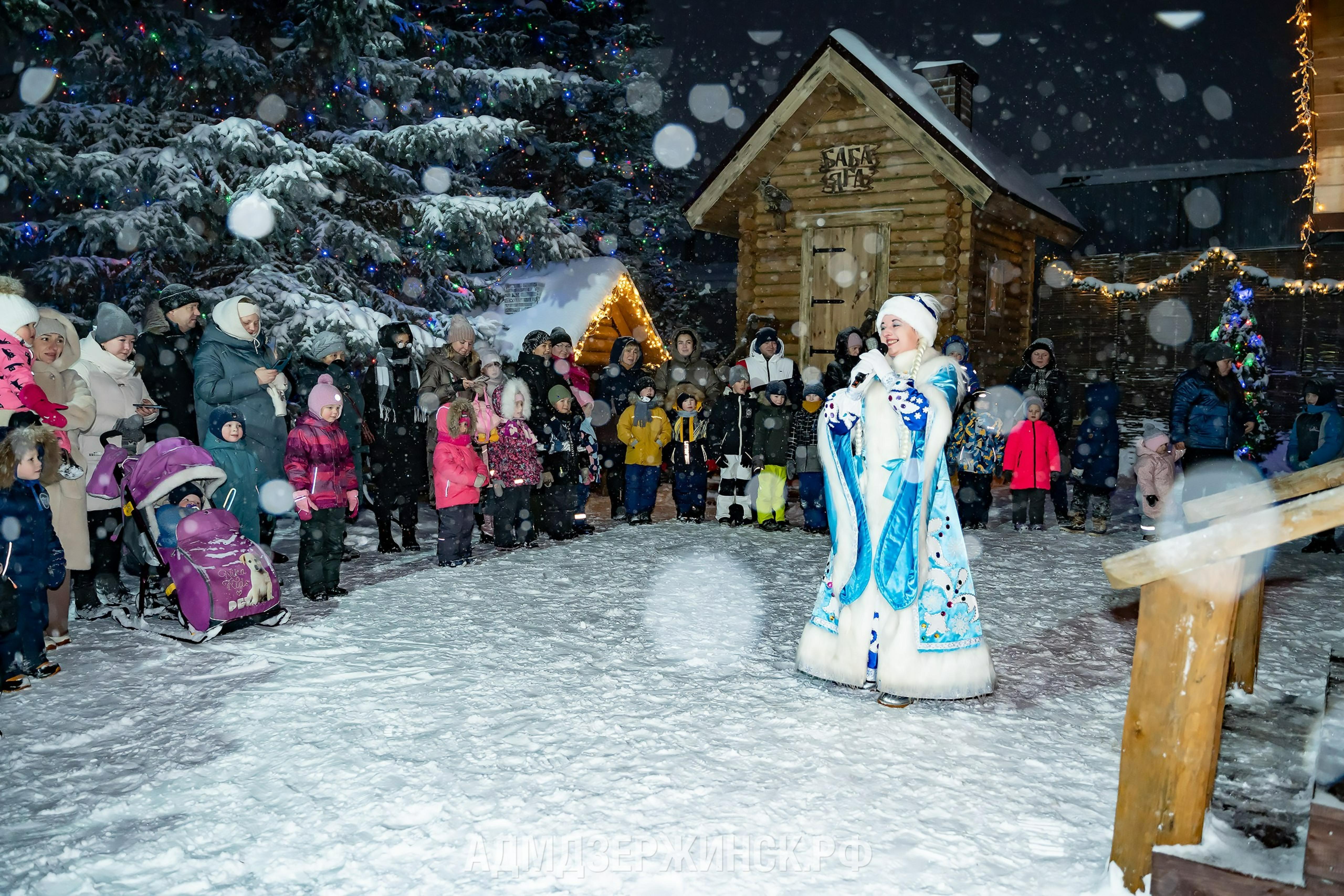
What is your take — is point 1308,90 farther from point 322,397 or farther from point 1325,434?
point 322,397

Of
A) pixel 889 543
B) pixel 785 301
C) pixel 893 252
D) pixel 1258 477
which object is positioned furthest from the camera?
pixel 785 301

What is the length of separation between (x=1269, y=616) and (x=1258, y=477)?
379 cm

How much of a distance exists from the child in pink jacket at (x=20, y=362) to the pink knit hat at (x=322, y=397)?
1433 millimetres

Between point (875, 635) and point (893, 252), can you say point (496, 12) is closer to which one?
point (893, 252)

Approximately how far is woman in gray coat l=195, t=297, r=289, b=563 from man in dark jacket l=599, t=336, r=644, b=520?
3.62m

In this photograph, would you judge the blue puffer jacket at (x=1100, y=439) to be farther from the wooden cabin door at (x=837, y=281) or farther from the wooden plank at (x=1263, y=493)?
the wooden plank at (x=1263, y=493)

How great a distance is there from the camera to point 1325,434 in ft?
28.9

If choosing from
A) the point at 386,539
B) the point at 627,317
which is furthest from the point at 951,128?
the point at 386,539

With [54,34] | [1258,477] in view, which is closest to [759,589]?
[1258,477]

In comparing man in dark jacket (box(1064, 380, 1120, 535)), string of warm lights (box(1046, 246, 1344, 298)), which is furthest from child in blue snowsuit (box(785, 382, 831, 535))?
string of warm lights (box(1046, 246, 1344, 298))

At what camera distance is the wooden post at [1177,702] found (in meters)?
2.50

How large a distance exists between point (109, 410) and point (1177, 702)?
6224mm

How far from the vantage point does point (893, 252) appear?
1321 centimetres

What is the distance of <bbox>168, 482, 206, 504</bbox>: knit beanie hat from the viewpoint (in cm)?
522
